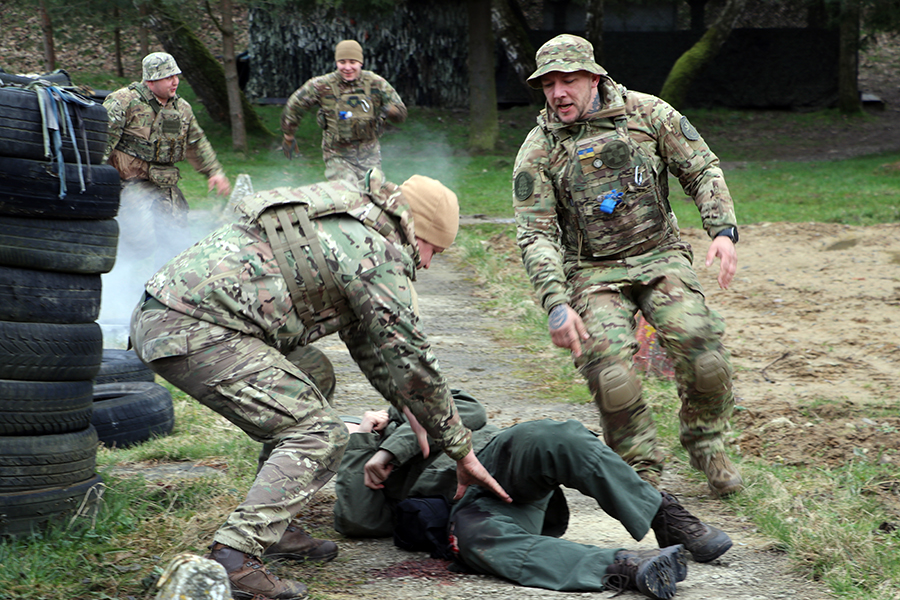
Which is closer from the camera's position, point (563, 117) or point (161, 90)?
point (563, 117)

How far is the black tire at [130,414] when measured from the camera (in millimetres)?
5012

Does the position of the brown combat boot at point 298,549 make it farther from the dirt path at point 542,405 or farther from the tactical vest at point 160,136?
the tactical vest at point 160,136

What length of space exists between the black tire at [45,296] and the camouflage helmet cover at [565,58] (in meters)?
2.03

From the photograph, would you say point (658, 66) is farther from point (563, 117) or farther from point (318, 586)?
point (318, 586)

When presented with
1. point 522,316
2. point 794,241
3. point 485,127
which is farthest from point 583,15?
point 522,316

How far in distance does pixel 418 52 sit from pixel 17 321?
2275cm

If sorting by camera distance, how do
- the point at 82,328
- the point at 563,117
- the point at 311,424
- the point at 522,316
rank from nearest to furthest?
the point at 311,424 → the point at 82,328 → the point at 563,117 → the point at 522,316

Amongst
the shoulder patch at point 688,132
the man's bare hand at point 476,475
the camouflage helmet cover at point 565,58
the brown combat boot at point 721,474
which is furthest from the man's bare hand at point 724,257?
the man's bare hand at point 476,475

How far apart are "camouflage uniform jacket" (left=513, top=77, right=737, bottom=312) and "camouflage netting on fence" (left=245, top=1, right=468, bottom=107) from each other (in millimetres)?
20964

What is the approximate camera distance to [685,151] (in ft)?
14.2

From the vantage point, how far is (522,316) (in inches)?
320

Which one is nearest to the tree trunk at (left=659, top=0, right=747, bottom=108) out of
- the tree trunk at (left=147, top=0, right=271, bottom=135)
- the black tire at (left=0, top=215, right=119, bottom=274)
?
the tree trunk at (left=147, top=0, right=271, bottom=135)

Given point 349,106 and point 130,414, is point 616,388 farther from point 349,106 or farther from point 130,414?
point 349,106

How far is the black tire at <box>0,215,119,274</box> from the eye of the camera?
3508 mm
